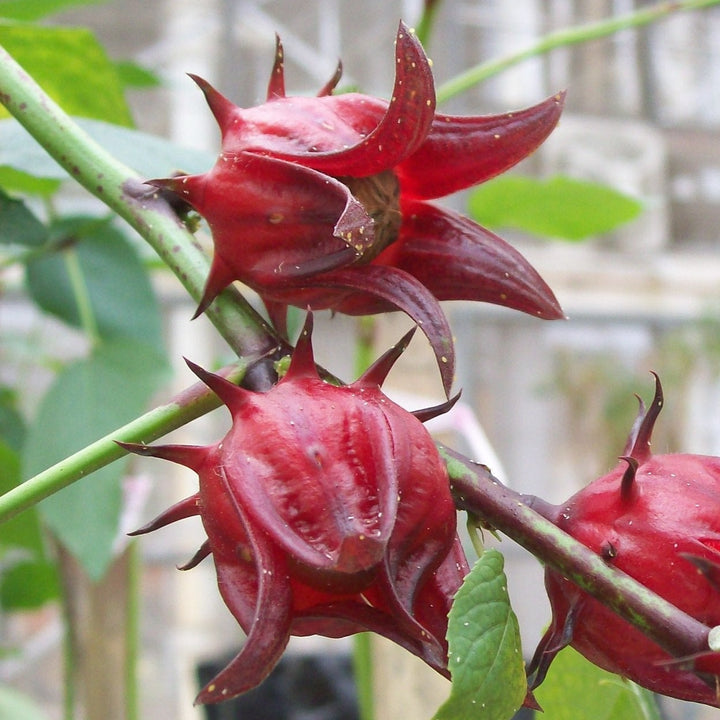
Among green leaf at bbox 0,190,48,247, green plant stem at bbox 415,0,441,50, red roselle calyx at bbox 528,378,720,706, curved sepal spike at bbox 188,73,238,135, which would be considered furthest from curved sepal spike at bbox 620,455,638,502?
green plant stem at bbox 415,0,441,50

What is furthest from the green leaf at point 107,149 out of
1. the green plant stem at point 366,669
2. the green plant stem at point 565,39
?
the green plant stem at point 366,669

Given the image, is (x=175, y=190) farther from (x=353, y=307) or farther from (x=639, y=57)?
(x=639, y=57)

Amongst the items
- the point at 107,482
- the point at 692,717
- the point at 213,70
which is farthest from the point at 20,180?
the point at 213,70

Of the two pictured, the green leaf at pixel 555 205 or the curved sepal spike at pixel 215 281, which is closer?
the curved sepal spike at pixel 215 281

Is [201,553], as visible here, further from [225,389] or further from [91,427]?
[91,427]

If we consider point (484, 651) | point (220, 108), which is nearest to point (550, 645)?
point (484, 651)

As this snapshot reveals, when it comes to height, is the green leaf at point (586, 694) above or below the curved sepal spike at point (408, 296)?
below

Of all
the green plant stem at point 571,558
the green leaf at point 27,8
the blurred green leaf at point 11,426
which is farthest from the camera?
the blurred green leaf at point 11,426

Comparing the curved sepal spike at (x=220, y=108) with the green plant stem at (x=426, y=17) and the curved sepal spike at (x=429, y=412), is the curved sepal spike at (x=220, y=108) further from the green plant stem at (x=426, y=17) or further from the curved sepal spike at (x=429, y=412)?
the green plant stem at (x=426, y=17)
